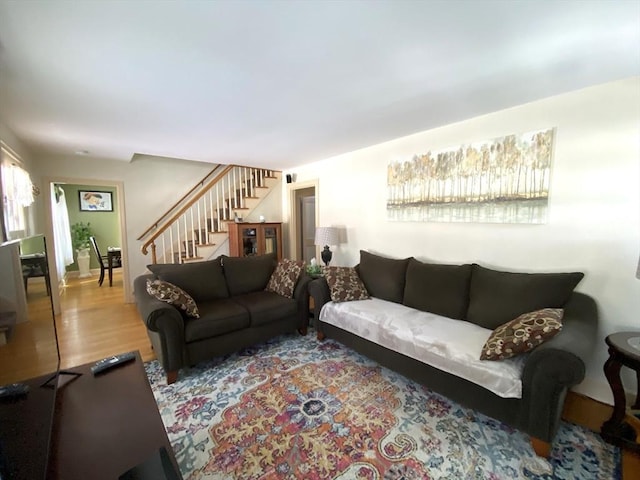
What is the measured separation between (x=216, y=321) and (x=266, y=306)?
0.52 meters

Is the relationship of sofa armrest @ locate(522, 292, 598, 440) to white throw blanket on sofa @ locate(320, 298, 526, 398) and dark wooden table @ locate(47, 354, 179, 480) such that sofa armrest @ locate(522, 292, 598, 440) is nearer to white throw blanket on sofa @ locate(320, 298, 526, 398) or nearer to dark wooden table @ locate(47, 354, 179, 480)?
white throw blanket on sofa @ locate(320, 298, 526, 398)

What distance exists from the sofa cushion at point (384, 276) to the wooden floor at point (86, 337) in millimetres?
1477

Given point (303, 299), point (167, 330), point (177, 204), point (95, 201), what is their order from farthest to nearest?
point (95, 201) < point (177, 204) < point (303, 299) < point (167, 330)

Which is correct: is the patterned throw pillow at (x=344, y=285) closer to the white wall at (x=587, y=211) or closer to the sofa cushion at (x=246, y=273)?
the sofa cushion at (x=246, y=273)

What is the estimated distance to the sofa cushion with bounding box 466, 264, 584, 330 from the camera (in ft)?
6.46

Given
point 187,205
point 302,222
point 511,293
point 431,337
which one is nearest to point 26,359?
point 431,337

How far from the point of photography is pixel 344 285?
297 centimetres

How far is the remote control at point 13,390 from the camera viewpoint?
86 cm

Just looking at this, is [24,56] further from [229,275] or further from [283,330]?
[283,330]

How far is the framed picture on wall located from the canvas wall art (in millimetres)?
6818

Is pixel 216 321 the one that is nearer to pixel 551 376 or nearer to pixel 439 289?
pixel 439 289

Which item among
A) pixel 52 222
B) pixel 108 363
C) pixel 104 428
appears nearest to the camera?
pixel 104 428

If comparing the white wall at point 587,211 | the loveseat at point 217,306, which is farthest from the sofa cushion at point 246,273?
the white wall at point 587,211

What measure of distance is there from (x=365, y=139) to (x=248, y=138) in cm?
135
